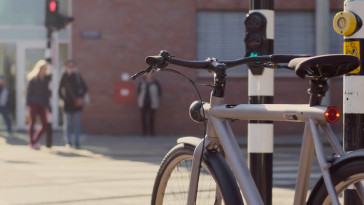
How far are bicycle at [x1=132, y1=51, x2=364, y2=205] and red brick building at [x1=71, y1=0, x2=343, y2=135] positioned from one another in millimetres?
18147

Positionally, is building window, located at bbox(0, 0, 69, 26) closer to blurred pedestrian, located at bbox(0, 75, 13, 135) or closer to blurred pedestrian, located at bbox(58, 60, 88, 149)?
blurred pedestrian, located at bbox(0, 75, 13, 135)

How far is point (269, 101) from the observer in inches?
230

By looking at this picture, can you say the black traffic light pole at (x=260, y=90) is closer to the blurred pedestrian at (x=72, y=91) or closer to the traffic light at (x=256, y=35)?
the traffic light at (x=256, y=35)

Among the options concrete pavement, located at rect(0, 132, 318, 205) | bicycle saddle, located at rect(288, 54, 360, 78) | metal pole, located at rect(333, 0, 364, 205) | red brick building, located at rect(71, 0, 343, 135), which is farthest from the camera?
red brick building, located at rect(71, 0, 343, 135)

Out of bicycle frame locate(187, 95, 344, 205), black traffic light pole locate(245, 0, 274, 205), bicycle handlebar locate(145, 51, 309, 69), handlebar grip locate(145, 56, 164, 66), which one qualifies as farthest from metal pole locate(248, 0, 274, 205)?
handlebar grip locate(145, 56, 164, 66)

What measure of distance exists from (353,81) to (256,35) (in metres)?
0.87

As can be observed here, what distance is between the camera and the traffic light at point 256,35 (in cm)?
568

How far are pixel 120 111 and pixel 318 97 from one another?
63.8 ft

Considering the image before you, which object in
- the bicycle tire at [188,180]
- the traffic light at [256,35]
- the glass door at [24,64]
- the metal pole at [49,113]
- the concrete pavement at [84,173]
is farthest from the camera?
the glass door at [24,64]

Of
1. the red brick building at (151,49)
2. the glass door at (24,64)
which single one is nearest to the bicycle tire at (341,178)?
the red brick building at (151,49)

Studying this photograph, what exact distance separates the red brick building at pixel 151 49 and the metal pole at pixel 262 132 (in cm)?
1650

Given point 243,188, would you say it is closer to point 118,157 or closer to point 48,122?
point 118,157

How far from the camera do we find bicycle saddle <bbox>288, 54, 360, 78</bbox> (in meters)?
3.31

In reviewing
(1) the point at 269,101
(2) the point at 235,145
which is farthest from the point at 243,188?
(1) the point at 269,101
